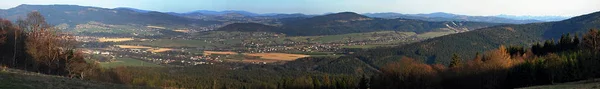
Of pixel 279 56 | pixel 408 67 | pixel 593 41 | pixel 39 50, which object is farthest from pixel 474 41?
pixel 39 50

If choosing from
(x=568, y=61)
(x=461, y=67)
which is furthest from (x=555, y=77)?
(x=461, y=67)

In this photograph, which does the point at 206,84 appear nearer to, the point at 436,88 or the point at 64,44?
the point at 64,44

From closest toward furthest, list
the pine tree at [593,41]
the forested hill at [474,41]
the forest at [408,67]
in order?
the forest at [408,67] → the pine tree at [593,41] → the forested hill at [474,41]

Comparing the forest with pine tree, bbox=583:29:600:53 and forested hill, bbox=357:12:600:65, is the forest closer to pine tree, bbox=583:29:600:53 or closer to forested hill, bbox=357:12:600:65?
pine tree, bbox=583:29:600:53

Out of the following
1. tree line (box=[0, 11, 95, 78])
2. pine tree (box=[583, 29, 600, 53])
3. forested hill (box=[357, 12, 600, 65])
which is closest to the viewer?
tree line (box=[0, 11, 95, 78])

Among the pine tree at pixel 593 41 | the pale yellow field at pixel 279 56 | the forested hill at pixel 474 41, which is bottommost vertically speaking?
the pale yellow field at pixel 279 56

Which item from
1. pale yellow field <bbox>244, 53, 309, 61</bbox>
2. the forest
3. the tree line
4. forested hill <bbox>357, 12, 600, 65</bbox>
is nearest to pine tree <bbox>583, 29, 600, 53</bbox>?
the forest

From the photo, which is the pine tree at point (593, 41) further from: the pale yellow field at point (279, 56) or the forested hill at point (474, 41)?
the pale yellow field at point (279, 56)

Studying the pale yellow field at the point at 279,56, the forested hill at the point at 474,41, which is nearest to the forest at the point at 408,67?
the forested hill at the point at 474,41

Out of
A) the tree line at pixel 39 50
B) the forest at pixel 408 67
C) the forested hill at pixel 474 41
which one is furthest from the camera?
the forested hill at pixel 474 41
